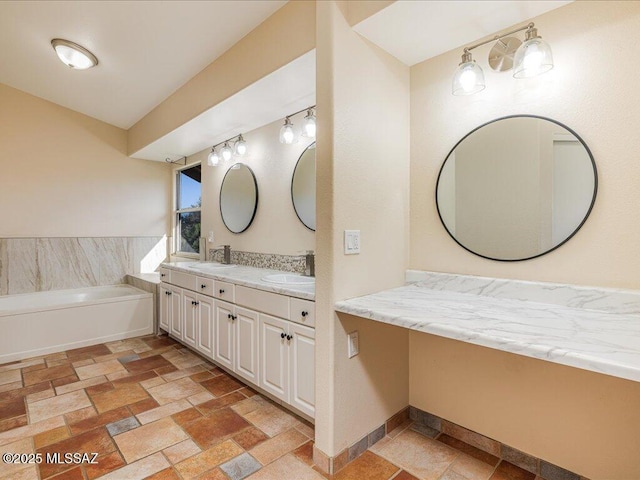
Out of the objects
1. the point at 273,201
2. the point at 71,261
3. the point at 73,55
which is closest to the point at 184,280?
the point at 273,201

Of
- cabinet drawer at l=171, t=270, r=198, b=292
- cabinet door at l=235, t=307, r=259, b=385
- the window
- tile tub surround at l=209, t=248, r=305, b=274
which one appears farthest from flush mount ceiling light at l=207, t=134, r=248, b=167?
cabinet door at l=235, t=307, r=259, b=385

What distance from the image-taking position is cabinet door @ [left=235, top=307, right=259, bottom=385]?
2363mm

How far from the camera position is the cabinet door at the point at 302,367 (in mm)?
1926

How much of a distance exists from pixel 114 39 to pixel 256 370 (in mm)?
2682

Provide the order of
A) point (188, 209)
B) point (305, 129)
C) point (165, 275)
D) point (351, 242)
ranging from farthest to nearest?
point (188, 209) → point (165, 275) → point (305, 129) → point (351, 242)

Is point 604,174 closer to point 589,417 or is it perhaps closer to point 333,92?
point 589,417

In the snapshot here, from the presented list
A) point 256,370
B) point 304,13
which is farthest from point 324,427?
point 304,13

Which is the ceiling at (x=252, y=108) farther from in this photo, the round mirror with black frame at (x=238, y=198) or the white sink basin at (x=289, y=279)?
the white sink basin at (x=289, y=279)

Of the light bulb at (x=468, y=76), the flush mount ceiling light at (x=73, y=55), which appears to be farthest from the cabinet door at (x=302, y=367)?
the flush mount ceiling light at (x=73, y=55)

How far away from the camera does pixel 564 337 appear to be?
114 centimetres

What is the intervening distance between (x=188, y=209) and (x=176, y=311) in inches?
70.3

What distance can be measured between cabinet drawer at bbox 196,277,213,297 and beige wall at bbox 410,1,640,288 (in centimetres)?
202

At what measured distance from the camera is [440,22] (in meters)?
1.68

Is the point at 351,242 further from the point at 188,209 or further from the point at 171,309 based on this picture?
the point at 188,209
